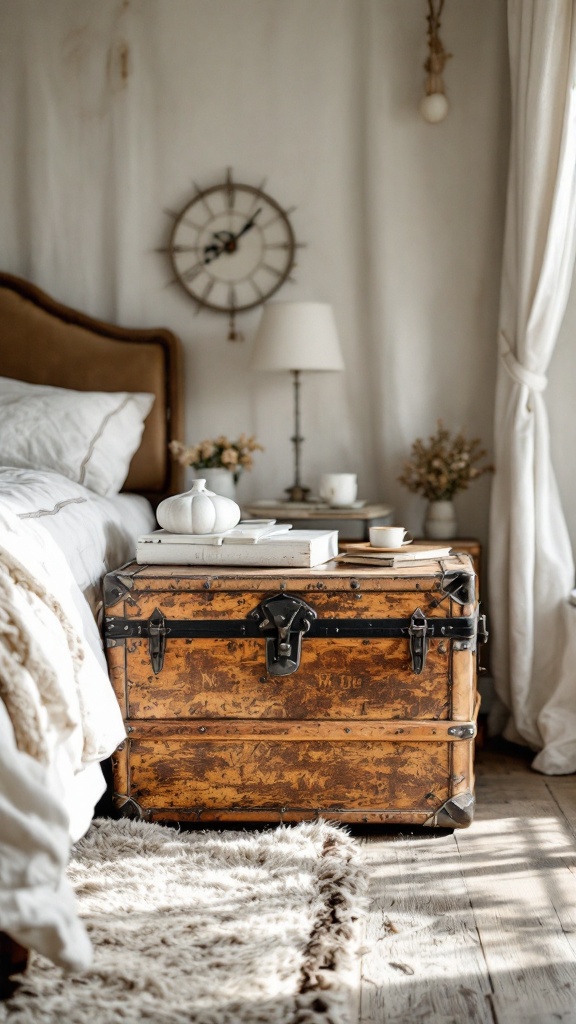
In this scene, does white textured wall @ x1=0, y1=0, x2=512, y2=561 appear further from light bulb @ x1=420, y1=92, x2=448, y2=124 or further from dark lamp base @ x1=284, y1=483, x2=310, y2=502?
dark lamp base @ x1=284, y1=483, x2=310, y2=502

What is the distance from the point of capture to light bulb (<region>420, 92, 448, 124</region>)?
3094 mm

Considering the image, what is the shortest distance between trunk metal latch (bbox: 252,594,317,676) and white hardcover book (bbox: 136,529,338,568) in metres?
0.14

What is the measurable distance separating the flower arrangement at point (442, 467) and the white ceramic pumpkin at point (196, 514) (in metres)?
0.85

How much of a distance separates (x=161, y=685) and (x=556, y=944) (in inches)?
39.5

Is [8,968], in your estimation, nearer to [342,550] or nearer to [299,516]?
[342,550]

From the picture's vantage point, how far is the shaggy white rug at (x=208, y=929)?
1502 mm

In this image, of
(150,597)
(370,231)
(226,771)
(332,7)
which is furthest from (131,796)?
(332,7)

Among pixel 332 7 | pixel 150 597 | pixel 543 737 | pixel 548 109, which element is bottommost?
pixel 543 737

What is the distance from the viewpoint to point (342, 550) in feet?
8.95

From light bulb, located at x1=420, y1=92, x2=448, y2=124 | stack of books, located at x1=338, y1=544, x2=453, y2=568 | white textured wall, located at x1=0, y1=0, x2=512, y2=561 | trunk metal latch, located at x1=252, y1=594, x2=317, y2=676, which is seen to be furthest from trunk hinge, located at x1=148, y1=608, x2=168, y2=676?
light bulb, located at x1=420, y1=92, x2=448, y2=124

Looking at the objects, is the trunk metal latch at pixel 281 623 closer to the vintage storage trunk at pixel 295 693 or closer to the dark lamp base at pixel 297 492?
the vintage storage trunk at pixel 295 693

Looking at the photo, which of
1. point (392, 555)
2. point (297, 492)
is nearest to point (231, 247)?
point (297, 492)

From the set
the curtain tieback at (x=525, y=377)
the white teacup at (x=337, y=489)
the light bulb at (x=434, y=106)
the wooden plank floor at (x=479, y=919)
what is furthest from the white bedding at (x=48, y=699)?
the light bulb at (x=434, y=106)

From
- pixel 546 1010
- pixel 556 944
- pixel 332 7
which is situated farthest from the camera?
pixel 332 7
